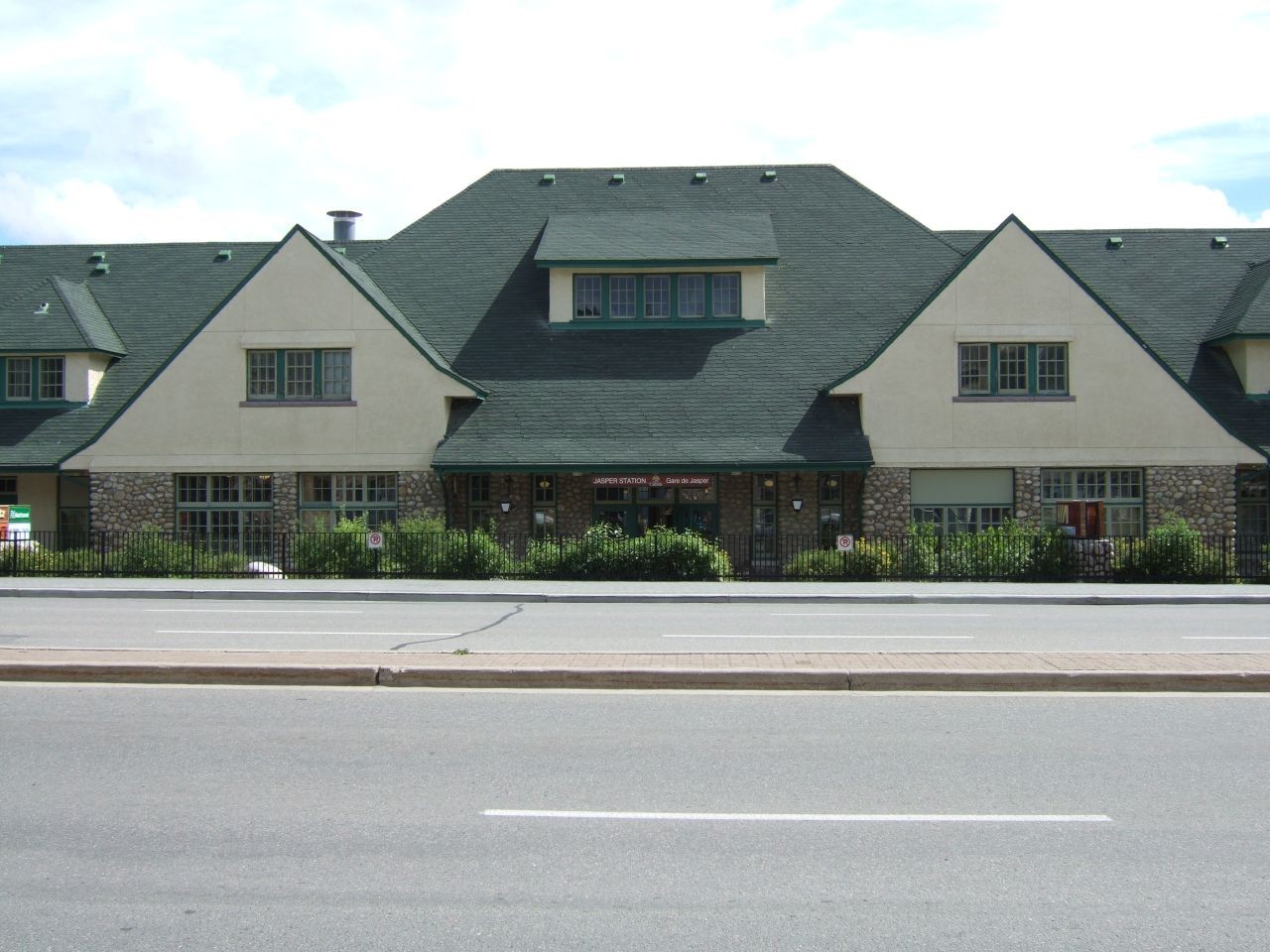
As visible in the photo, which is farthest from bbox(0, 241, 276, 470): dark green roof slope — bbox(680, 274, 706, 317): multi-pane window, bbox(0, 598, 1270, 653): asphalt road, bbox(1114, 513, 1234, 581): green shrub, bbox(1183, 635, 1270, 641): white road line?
bbox(1183, 635, 1270, 641): white road line

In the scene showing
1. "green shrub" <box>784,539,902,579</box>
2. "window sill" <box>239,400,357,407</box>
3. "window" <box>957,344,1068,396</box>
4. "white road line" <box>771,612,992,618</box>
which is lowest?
"white road line" <box>771,612,992,618</box>

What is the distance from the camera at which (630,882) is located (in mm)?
6133

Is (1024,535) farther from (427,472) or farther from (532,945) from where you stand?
(532,945)

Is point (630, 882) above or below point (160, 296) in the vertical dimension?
below

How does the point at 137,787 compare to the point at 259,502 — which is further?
the point at 259,502

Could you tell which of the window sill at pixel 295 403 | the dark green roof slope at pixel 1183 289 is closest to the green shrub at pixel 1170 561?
the dark green roof slope at pixel 1183 289

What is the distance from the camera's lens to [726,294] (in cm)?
3303

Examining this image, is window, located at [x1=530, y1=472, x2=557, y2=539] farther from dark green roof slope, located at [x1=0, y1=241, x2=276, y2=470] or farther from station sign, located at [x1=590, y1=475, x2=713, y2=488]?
dark green roof slope, located at [x1=0, y1=241, x2=276, y2=470]

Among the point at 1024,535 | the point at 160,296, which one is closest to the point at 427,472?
the point at 160,296

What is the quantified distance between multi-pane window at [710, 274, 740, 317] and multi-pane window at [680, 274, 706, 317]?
0.27m

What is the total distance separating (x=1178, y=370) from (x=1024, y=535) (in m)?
9.69

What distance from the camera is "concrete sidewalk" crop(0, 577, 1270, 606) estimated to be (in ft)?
68.6

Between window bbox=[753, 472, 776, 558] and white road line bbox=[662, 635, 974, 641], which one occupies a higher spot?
window bbox=[753, 472, 776, 558]

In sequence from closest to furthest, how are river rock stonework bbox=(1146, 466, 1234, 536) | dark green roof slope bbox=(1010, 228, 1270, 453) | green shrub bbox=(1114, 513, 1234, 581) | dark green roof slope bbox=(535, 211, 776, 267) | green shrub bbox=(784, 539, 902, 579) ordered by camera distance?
1. green shrub bbox=(1114, 513, 1234, 581)
2. green shrub bbox=(784, 539, 902, 579)
3. river rock stonework bbox=(1146, 466, 1234, 536)
4. dark green roof slope bbox=(1010, 228, 1270, 453)
5. dark green roof slope bbox=(535, 211, 776, 267)
